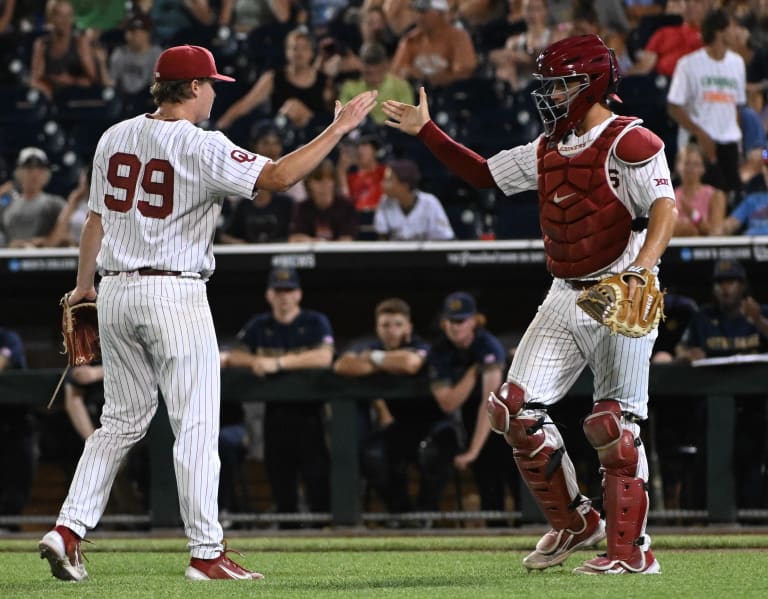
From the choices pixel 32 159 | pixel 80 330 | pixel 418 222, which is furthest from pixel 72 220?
pixel 80 330

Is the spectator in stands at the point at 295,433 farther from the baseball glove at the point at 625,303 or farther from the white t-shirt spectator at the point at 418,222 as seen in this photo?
the baseball glove at the point at 625,303

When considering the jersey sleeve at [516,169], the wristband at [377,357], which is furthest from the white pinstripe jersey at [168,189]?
the wristband at [377,357]

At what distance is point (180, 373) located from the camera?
194 inches

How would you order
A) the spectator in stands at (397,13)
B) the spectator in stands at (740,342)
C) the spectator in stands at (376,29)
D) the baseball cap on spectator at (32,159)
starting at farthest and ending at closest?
the spectator in stands at (397,13), the spectator in stands at (376,29), the baseball cap on spectator at (32,159), the spectator in stands at (740,342)

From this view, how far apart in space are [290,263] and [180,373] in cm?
463

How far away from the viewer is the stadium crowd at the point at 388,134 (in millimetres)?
8305

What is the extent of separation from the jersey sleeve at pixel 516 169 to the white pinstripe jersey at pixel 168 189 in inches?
36.2

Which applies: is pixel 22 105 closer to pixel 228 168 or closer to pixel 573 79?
pixel 228 168

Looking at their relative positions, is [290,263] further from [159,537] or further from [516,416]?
[516,416]

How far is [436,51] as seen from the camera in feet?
36.2

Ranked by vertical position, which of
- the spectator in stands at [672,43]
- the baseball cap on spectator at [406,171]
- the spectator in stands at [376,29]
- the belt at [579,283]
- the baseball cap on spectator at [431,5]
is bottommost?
the belt at [579,283]

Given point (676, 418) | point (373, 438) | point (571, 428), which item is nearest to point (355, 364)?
point (373, 438)

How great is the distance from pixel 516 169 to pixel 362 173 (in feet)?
16.4

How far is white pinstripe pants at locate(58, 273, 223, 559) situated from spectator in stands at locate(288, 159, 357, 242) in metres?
4.53
